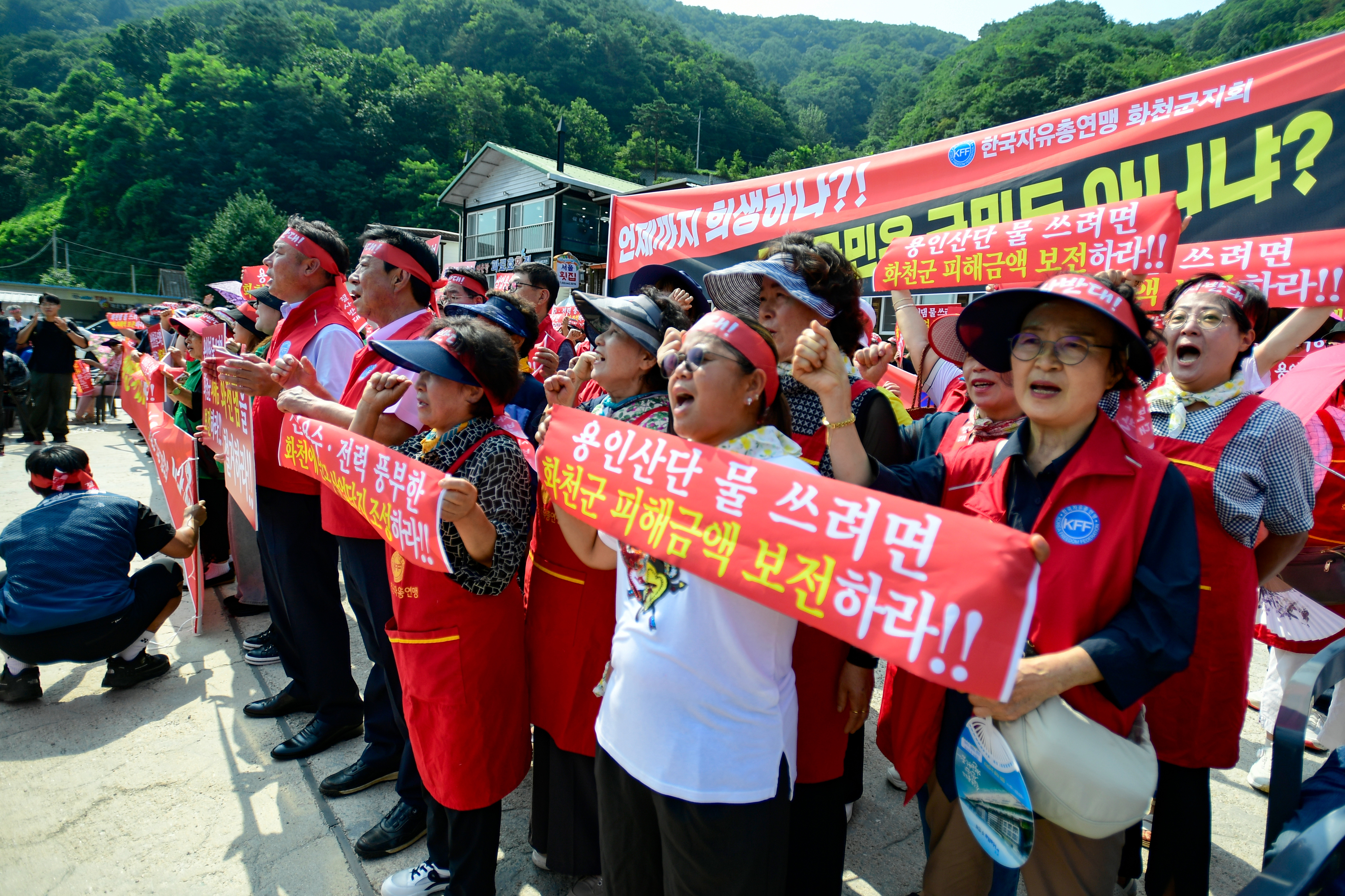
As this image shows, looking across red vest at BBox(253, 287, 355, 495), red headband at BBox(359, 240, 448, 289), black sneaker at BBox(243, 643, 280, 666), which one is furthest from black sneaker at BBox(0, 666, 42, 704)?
red headband at BBox(359, 240, 448, 289)

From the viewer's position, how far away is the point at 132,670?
155 inches

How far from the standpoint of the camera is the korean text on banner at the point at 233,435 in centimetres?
338

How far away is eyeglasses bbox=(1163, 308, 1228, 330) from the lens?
2346 mm

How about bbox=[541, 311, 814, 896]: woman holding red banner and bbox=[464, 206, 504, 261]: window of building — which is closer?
bbox=[541, 311, 814, 896]: woman holding red banner

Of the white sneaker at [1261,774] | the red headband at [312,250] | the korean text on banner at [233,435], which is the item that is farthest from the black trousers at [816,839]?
the red headband at [312,250]

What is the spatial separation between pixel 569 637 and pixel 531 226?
29.2 m

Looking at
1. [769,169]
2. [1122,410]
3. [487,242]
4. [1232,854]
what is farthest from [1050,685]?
[769,169]

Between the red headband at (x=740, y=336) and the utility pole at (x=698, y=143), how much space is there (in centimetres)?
6571

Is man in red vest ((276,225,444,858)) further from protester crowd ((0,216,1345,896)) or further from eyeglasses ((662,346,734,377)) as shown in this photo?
eyeglasses ((662,346,734,377))

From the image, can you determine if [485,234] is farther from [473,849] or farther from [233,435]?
[473,849]

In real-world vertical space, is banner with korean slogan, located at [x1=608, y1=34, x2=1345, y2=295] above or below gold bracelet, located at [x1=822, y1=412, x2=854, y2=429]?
above

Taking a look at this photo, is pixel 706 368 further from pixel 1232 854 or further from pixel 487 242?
pixel 487 242

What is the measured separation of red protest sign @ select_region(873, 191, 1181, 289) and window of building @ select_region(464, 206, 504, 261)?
29.9m

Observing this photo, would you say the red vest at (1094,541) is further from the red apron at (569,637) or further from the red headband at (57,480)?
the red headband at (57,480)
